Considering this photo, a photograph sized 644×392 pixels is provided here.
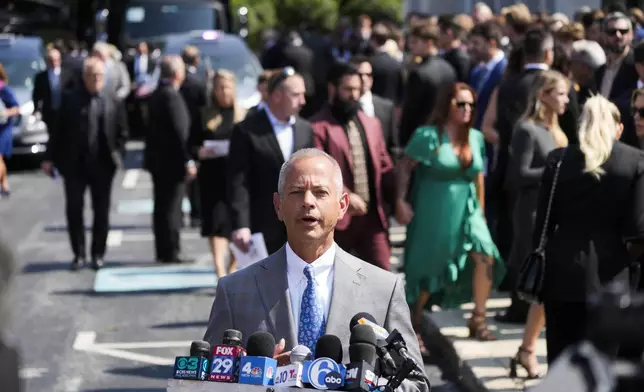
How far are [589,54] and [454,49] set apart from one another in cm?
396

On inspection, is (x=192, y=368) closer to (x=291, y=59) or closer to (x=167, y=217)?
(x=167, y=217)

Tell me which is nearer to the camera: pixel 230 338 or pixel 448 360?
pixel 230 338

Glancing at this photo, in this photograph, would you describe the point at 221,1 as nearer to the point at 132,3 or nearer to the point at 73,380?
the point at 132,3

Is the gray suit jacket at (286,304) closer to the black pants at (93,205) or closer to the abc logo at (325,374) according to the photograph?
the abc logo at (325,374)

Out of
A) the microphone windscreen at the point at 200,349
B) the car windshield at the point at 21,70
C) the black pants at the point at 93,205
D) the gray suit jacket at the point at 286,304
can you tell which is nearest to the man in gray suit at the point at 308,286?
the gray suit jacket at the point at 286,304

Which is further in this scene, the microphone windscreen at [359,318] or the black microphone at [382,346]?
the microphone windscreen at [359,318]

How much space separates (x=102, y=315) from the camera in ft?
41.4

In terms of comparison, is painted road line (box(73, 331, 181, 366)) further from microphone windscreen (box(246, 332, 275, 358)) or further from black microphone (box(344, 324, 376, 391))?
black microphone (box(344, 324, 376, 391))

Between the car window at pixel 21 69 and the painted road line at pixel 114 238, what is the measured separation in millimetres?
8097

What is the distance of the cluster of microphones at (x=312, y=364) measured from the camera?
394 centimetres

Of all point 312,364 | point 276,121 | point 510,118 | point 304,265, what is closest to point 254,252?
point 276,121

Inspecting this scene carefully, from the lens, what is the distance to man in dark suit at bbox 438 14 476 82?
15.7m

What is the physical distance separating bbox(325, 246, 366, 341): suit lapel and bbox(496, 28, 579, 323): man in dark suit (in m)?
6.02

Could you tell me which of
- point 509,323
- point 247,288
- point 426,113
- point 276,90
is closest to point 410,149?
point 276,90
